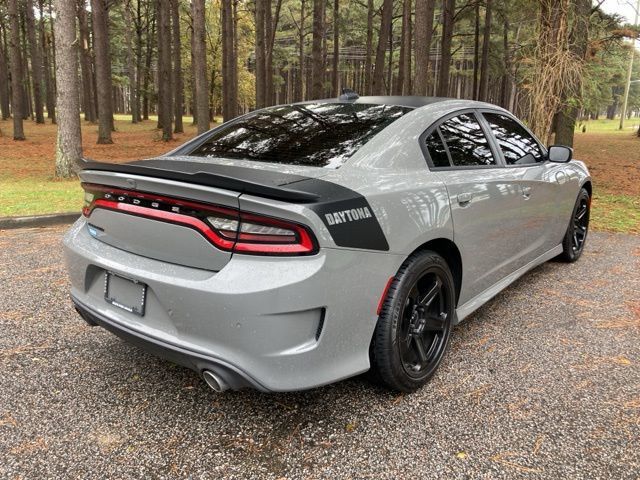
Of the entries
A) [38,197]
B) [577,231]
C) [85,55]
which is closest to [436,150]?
[577,231]

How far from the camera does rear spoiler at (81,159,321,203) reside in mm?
2037

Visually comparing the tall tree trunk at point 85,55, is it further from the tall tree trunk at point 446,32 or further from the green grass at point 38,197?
the green grass at point 38,197

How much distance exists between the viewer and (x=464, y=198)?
3016 millimetres

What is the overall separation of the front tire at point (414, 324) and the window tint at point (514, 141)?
1449 mm

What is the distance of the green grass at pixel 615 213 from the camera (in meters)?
7.29

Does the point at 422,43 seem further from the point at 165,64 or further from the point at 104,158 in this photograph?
the point at 165,64

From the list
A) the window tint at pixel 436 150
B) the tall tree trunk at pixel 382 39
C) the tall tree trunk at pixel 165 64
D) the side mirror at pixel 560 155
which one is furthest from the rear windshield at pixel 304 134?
the tall tree trunk at pixel 165 64

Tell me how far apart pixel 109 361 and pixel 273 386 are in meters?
1.49

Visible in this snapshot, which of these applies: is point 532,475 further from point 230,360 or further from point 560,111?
point 560,111

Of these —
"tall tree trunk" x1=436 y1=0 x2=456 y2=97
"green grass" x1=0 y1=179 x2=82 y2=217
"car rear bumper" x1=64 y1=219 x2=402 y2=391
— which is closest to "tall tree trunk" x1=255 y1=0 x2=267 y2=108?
"tall tree trunk" x1=436 y1=0 x2=456 y2=97

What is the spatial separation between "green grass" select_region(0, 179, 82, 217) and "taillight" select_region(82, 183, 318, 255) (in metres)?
6.37

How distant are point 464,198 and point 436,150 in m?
0.34

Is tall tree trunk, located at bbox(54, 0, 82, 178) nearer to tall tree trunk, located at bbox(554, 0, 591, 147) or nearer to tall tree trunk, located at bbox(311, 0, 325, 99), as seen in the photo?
tall tree trunk, located at bbox(311, 0, 325, 99)

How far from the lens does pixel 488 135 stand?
369 centimetres
